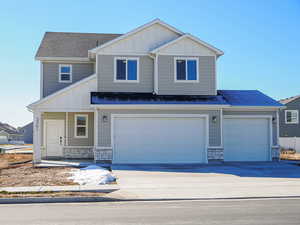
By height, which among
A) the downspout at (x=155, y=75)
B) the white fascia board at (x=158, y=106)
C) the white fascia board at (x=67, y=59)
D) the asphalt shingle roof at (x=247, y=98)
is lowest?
the white fascia board at (x=158, y=106)

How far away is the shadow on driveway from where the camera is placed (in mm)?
16031

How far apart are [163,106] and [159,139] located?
1889 millimetres

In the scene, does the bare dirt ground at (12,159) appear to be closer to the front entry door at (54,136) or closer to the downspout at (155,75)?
the front entry door at (54,136)

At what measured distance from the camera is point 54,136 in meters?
24.1

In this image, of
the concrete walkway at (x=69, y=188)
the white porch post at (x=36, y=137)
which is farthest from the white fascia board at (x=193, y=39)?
the concrete walkway at (x=69, y=188)

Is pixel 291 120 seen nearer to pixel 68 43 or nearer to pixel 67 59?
pixel 68 43

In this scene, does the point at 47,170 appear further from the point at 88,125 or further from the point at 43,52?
the point at 43,52

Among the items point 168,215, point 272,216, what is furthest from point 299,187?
point 168,215

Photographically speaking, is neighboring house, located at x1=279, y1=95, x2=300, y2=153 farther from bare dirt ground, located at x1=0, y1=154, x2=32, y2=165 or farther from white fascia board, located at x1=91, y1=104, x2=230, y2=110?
bare dirt ground, located at x1=0, y1=154, x2=32, y2=165

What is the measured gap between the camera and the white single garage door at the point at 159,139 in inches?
792

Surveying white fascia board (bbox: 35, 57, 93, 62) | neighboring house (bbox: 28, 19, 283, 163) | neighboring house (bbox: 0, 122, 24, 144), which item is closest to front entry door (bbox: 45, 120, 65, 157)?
neighboring house (bbox: 28, 19, 283, 163)

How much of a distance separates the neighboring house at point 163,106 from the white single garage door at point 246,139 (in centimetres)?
6

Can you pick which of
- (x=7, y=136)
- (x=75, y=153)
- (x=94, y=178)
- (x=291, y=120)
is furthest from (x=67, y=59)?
(x=7, y=136)

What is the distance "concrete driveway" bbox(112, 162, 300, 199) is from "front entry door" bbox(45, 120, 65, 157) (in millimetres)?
7118
